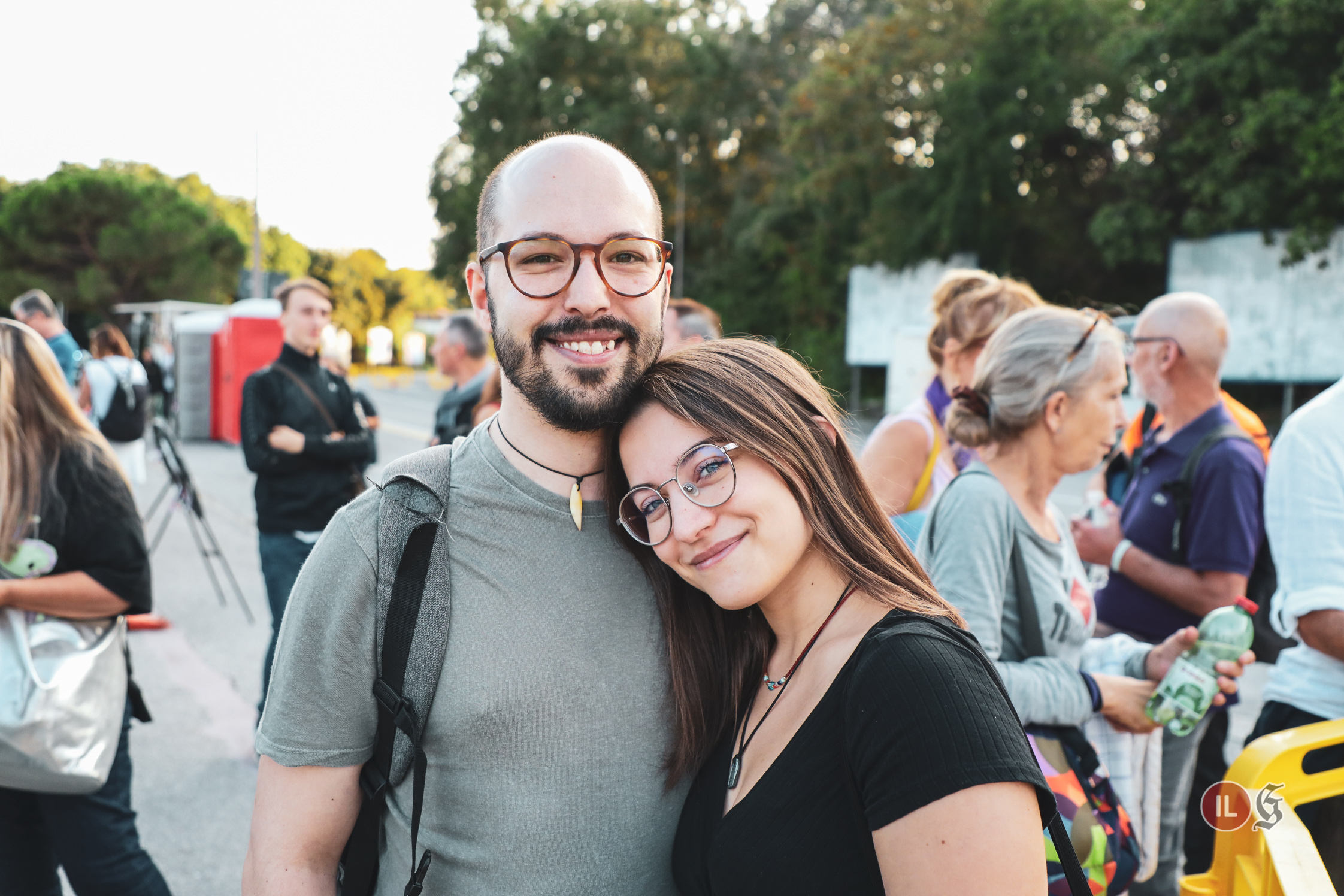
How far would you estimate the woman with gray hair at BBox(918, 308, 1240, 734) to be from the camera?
218 cm

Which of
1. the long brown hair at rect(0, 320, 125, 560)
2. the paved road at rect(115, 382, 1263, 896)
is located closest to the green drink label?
the paved road at rect(115, 382, 1263, 896)

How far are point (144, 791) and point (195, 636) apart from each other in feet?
7.86

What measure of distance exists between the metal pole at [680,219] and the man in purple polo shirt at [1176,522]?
101 feet

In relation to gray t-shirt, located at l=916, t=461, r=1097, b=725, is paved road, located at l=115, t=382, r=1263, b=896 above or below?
below

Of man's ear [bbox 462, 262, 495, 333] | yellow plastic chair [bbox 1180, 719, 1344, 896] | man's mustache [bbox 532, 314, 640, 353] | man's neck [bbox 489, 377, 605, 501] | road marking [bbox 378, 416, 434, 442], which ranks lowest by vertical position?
road marking [bbox 378, 416, 434, 442]

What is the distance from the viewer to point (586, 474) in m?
1.77

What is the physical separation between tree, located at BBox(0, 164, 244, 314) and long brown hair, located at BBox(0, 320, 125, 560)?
5204 cm

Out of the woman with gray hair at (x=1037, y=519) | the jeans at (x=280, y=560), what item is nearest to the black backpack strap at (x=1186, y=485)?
the woman with gray hair at (x=1037, y=519)

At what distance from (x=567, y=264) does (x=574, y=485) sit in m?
0.40

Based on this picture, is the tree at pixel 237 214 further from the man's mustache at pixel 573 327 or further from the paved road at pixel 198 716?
the man's mustache at pixel 573 327

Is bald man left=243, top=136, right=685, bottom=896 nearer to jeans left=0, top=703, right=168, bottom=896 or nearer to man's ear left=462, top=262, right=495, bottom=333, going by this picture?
man's ear left=462, top=262, right=495, bottom=333

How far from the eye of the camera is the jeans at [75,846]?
2498 mm

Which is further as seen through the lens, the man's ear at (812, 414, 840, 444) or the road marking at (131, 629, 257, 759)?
the road marking at (131, 629, 257, 759)

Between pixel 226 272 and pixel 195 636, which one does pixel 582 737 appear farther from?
pixel 226 272
